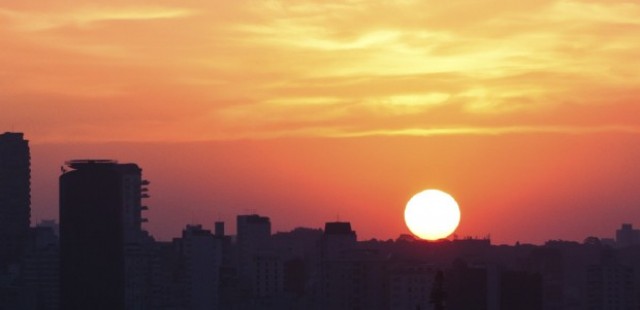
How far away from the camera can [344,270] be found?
649 ft

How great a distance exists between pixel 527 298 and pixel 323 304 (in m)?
26.2

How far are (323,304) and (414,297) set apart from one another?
1297 centimetres

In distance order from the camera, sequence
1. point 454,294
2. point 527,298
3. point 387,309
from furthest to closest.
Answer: point 387,309, point 527,298, point 454,294

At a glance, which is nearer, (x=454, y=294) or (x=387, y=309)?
(x=454, y=294)

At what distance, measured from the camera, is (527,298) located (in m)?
181

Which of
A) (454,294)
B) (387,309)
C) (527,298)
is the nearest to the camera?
(454,294)

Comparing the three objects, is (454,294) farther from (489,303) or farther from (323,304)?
(323,304)

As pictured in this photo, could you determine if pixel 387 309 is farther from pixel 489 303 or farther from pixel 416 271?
pixel 489 303

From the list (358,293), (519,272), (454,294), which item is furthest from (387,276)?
(454,294)

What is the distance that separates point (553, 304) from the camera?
19650cm

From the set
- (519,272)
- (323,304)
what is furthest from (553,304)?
(323,304)

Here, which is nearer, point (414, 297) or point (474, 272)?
point (474, 272)

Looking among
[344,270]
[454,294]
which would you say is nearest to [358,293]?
[344,270]

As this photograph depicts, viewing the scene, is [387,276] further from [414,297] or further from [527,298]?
[527,298]
